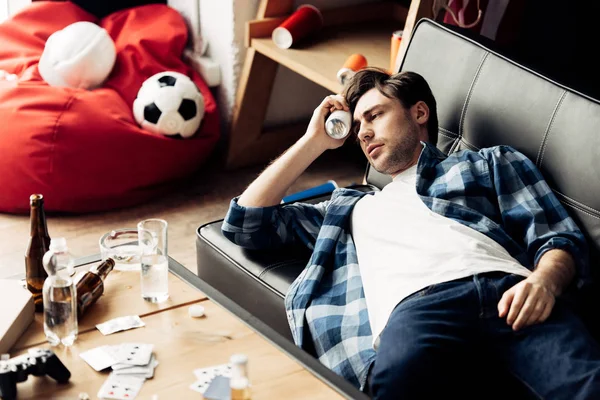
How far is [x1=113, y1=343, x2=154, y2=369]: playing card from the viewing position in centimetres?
166

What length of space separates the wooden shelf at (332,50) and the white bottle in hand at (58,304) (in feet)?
4.90

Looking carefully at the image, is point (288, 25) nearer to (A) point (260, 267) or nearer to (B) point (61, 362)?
(A) point (260, 267)

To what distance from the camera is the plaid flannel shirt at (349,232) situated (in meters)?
1.93

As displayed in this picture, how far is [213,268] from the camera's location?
7.50ft

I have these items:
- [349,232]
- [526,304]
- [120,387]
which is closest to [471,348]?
[526,304]

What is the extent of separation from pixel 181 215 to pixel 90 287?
54.4 inches

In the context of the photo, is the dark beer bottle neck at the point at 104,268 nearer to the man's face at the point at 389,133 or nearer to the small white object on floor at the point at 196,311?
the small white object on floor at the point at 196,311

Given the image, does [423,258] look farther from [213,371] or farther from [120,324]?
[120,324]

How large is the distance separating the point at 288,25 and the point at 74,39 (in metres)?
0.81

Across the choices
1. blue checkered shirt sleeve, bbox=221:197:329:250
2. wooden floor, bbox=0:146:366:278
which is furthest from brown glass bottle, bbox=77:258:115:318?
wooden floor, bbox=0:146:366:278

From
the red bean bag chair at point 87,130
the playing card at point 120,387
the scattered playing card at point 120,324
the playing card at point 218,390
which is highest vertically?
the playing card at point 218,390

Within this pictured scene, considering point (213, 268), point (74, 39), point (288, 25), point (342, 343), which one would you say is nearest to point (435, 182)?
point (342, 343)

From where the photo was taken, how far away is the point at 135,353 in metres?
1.69

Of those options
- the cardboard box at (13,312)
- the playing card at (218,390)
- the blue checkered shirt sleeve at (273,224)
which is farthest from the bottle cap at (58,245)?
the blue checkered shirt sleeve at (273,224)
